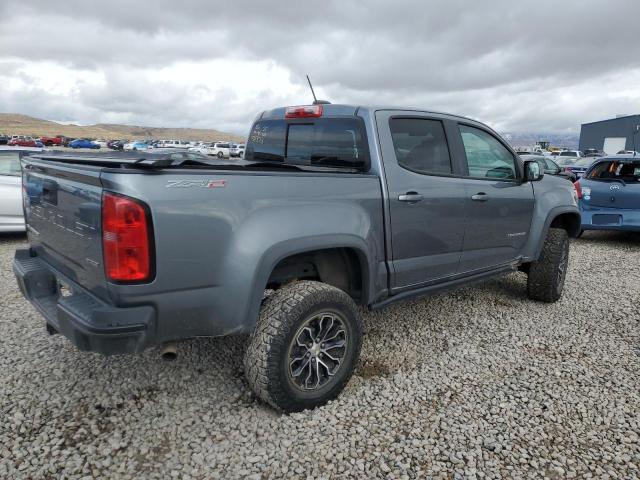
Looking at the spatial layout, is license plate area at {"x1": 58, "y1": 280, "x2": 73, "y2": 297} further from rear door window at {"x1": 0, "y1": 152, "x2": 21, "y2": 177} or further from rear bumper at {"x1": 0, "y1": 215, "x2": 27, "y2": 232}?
rear door window at {"x1": 0, "y1": 152, "x2": 21, "y2": 177}

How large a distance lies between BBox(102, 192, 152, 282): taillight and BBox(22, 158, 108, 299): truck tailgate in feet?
0.23

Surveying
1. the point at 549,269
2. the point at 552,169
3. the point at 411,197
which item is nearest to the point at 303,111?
the point at 411,197

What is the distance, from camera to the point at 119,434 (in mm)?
2627

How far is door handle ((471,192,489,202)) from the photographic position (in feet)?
12.4

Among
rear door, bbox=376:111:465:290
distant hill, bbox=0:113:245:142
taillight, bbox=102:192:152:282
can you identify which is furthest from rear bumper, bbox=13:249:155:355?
distant hill, bbox=0:113:245:142

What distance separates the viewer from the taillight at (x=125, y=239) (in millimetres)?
2137

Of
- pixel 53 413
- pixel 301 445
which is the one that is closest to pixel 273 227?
pixel 301 445

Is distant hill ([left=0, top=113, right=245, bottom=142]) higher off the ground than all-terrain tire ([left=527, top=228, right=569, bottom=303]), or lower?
higher

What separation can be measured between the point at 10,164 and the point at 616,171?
9892 mm

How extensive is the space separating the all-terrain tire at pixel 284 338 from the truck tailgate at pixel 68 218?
0.84 m

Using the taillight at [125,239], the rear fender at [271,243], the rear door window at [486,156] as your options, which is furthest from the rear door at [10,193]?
the rear door window at [486,156]

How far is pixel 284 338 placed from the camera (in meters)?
2.62

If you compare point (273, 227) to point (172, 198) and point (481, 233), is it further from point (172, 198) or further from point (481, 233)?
point (481, 233)

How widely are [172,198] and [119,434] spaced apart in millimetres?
1376
